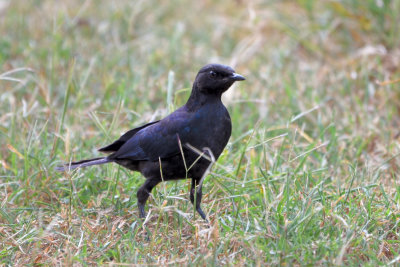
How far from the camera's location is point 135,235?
3.71 meters

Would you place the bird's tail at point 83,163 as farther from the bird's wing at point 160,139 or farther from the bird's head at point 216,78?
the bird's head at point 216,78

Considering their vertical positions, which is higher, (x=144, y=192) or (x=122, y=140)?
(x=122, y=140)

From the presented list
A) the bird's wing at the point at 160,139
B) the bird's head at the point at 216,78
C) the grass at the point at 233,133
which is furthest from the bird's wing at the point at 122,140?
the bird's head at the point at 216,78

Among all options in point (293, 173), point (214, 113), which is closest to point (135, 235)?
point (214, 113)

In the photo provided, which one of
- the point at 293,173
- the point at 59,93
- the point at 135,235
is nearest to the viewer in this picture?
the point at 135,235

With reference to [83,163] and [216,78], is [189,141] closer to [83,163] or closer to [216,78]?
[216,78]

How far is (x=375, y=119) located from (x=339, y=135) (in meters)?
0.44

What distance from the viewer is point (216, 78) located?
3.98m

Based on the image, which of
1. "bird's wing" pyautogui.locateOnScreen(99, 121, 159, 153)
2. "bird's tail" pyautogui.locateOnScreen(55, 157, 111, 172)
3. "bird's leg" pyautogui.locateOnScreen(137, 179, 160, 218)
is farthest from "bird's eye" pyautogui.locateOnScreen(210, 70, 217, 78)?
"bird's tail" pyautogui.locateOnScreen(55, 157, 111, 172)

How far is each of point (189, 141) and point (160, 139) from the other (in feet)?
0.83

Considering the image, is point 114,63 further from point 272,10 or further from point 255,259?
point 255,259

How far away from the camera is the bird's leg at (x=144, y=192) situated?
13.1 feet

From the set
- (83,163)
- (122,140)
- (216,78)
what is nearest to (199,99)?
(216,78)

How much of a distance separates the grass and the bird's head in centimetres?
37
